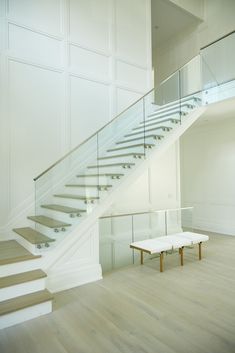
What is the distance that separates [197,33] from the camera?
342 inches

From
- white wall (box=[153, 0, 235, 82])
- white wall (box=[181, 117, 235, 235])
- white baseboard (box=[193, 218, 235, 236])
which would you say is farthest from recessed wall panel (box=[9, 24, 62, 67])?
white baseboard (box=[193, 218, 235, 236])

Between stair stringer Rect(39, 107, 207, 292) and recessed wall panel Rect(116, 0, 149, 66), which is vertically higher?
recessed wall panel Rect(116, 0, 149, 66)

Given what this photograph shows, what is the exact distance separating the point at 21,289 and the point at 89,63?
4977 mm

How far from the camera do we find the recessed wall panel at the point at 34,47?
4.91 meters

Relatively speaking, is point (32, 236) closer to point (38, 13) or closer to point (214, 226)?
point (38, 13)

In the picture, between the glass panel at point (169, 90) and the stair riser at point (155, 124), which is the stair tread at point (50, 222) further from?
the glass panel at point (169, 90)

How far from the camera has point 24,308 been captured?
120 inches

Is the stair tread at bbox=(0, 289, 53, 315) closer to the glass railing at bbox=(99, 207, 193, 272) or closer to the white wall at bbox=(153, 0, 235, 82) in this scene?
the glass railing at bbox=(99, 207, 193, 272)

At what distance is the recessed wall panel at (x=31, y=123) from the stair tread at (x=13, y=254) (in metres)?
0.87

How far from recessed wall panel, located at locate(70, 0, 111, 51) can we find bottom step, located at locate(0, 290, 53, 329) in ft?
17.2

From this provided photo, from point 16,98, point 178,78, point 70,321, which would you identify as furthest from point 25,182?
point 178,78

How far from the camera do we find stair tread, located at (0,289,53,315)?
9.76 ft

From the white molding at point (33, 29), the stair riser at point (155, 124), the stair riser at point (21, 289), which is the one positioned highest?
the white molding at point (33, 29)

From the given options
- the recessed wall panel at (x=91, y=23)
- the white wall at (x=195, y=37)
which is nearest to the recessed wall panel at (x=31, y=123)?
the recessed wall panel at (x=91, y=23)
